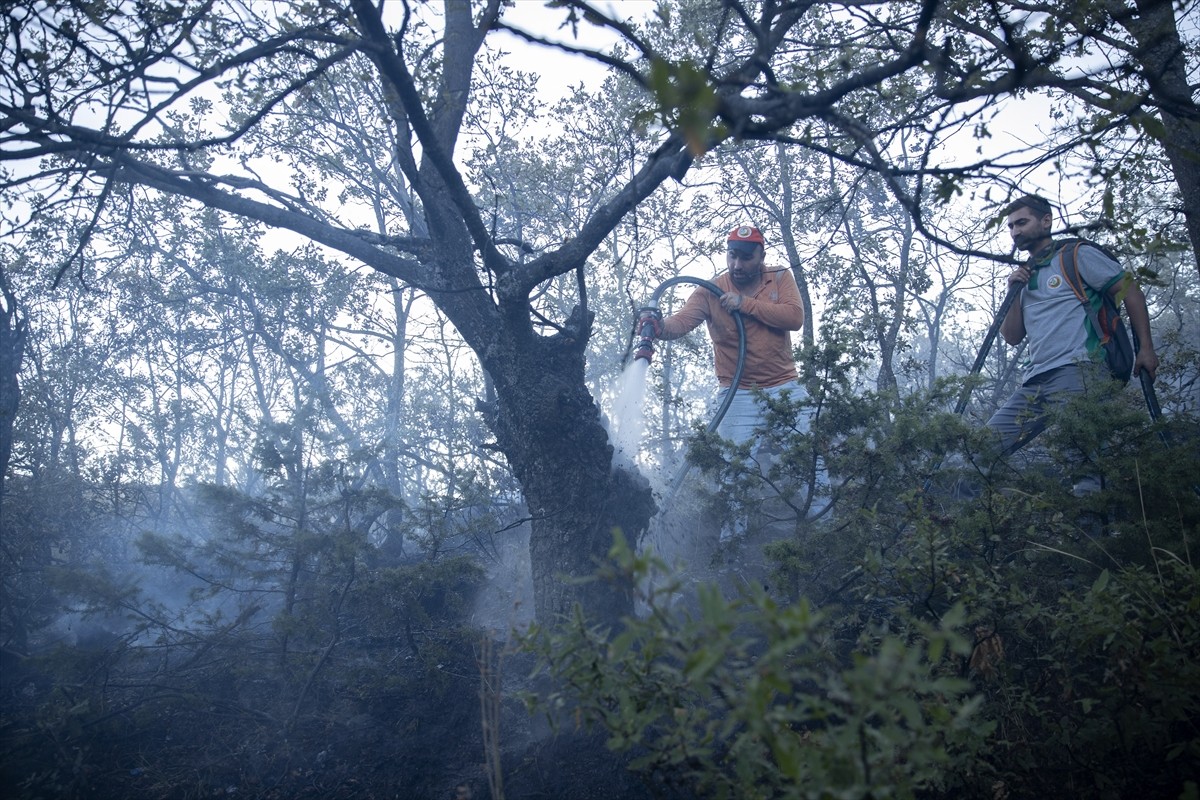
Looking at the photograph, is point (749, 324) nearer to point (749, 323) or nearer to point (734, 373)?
point (749, 323)

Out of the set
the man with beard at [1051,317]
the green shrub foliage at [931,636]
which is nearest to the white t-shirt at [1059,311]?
the man with beard at [1051,317]

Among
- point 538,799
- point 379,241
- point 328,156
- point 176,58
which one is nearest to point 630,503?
point 538,799

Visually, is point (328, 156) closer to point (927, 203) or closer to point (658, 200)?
point (658, 200)

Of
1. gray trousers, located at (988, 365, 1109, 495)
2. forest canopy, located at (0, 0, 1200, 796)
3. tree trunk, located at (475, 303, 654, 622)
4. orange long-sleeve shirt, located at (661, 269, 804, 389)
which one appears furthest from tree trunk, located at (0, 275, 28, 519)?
gray trousers, located at (988, 365, 1109, 495)

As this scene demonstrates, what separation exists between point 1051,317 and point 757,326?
1893 mm

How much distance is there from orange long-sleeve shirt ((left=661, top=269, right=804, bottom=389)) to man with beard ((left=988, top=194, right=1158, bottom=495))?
1.48 metres

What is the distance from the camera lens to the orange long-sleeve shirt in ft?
16.9

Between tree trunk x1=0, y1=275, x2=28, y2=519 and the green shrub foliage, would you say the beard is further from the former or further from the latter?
tree trunk x1=0, y1=275, x2=28, y2=519

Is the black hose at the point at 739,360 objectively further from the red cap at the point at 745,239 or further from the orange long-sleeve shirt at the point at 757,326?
the red cap at the point at 745,239

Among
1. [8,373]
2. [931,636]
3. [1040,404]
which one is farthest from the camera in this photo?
[8,373]

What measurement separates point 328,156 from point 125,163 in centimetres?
553

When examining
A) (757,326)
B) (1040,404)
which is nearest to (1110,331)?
(1040,404)

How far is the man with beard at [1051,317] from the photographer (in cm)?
362

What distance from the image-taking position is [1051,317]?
13.0 ft
